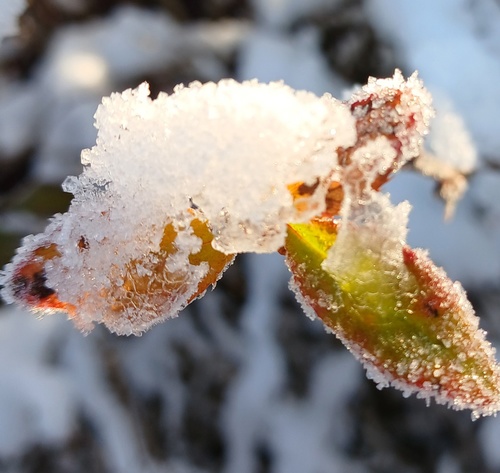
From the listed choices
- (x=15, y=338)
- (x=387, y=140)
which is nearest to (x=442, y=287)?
(x=387, y=140)

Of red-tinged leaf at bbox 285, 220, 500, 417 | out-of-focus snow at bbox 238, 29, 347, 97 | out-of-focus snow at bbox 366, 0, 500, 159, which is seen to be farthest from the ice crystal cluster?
out-of-focus snow at bbox 238, 29, 347, 97

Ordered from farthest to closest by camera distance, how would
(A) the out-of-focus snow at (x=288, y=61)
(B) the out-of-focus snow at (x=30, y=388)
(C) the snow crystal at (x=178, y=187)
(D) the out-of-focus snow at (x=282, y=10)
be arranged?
(D) the out-of-focus snow at (x=282, y=10) < (A) the out-of-focus snow at (x=288, y=61) < (B) the out-of-focus snow at (x=30, y=388) < (C) the snow crystal at (x=178, y=187)

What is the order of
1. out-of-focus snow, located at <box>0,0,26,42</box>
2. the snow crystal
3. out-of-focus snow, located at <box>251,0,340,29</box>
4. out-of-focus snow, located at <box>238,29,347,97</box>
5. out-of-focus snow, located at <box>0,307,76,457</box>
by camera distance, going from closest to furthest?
the snow crystal → out-of-focus snow, located at <box>0,0,26,42</box> → out-of-focus snow, located at <box>0,307,76,457</box> → out-of-focus snow, located at <box>238,29,347,97</box> → out-of-focus snow, located at <box>251,0,340,29</box>

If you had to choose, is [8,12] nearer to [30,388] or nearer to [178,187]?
[178,187]

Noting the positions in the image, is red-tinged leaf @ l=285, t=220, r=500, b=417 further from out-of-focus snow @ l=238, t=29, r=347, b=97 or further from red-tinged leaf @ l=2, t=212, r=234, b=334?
out-of-focus snow @ l=238, t=29, r=347, b=97

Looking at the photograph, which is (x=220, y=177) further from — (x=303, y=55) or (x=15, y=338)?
(x=303, y=55)

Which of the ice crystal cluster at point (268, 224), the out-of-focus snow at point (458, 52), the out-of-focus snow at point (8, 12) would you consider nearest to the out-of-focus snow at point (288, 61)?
the out-of-focus snow at point (458, 52)

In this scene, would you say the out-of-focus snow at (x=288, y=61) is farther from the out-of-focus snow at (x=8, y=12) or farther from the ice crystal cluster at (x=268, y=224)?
the ice crystal cluster at (x=268, y=224)
